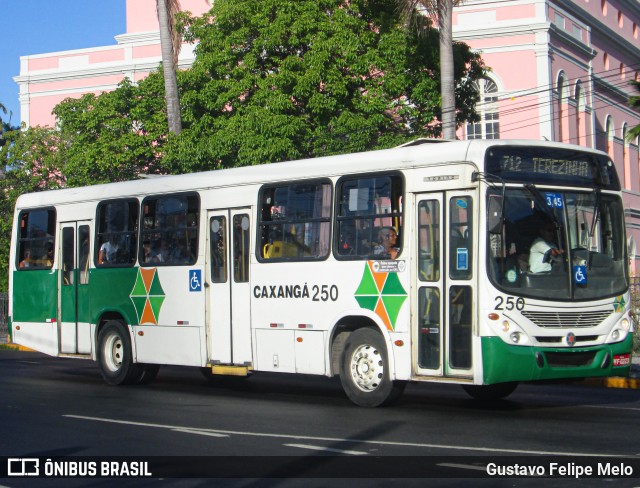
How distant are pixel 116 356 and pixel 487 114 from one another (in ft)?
88.7

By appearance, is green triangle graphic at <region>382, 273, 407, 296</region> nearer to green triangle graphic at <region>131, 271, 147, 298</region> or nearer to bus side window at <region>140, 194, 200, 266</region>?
bus side window at <region>140, 194, 200, 266</region>

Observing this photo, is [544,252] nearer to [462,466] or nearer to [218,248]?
[462,466]

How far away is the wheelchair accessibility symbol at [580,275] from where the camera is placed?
13129 millimetres

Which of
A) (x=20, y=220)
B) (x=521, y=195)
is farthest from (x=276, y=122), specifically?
(x=521, y=195)

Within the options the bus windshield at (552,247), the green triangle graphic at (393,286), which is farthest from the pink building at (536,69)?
the green triangle graphic at (393,286)

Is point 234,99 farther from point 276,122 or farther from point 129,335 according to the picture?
point 129,335

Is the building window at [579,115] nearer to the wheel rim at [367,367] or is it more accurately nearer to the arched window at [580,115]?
the arched window at [580,115]

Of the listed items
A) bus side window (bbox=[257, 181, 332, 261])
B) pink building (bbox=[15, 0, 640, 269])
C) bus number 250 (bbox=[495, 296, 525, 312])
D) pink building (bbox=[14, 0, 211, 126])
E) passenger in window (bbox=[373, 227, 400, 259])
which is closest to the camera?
bus number 250 (bbox=[495, 296, 525, 312])

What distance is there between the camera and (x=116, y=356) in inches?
731

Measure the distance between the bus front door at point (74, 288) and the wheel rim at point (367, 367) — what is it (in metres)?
6.53

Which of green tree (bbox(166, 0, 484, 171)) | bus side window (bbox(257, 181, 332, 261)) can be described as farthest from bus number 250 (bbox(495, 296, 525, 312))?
green tree (bbox(166, 0, 484, 171))

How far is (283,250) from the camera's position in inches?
608

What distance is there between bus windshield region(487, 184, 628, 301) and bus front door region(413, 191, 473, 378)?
16.6 inches

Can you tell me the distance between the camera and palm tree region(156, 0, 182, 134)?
2945 centimetres
